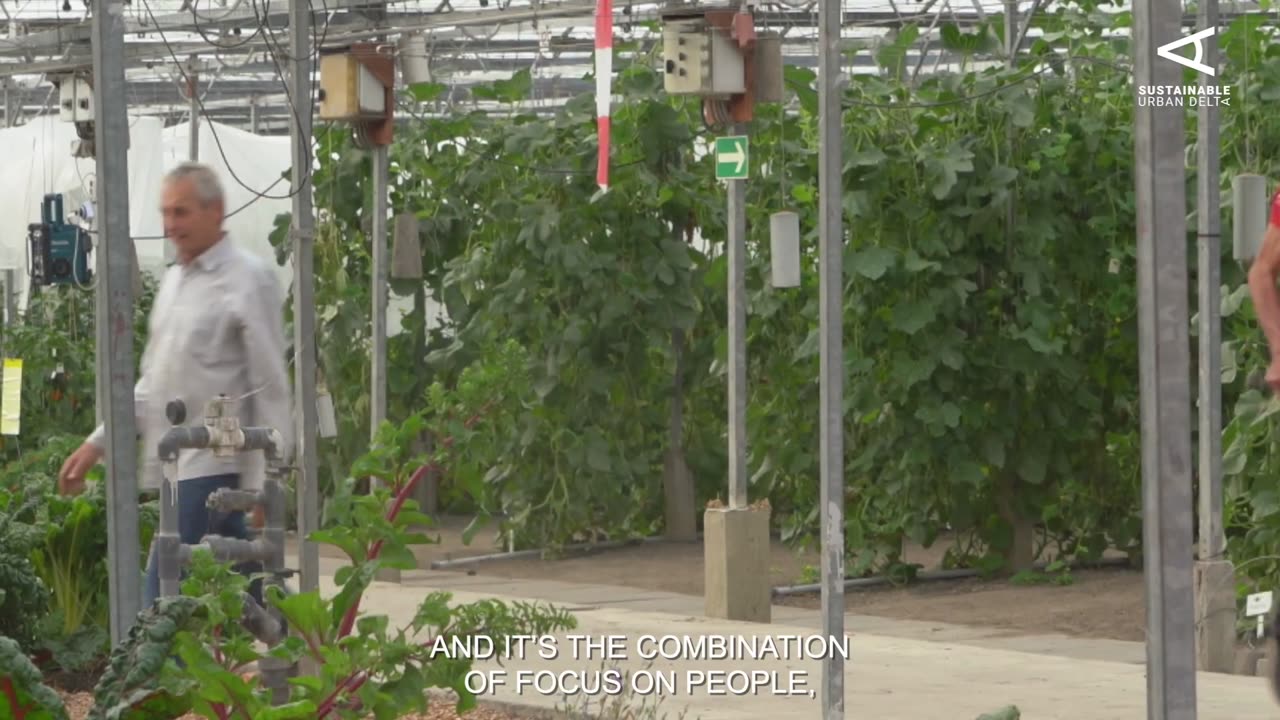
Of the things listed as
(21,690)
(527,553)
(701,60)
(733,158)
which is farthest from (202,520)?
(527,553)

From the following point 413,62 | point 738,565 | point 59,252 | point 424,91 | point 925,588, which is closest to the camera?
point 738,565

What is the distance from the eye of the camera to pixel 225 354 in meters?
5.52

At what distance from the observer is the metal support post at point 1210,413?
7426 millimetres

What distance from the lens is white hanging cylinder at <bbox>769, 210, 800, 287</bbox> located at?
8.08 m

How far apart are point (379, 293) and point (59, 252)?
3.84 metres

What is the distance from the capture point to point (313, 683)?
4.56 m

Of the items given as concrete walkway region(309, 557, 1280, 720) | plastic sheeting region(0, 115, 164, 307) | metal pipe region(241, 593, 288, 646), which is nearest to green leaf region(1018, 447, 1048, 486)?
concrete walkway region(309, 557, 1280, 720)

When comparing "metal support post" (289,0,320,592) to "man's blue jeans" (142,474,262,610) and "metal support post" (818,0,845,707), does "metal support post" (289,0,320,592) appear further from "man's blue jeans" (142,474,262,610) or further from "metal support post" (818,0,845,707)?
"metal support post" (818,0,845,707)

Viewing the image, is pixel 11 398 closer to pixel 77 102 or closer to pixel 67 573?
pixel 67 573

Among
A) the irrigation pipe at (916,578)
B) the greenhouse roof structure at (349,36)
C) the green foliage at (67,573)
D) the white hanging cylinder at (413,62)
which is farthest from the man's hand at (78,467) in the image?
the white hanging cylinder at (413,62)

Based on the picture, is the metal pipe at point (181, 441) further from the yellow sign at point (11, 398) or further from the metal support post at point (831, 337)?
the yellow sign at point (11, 398)

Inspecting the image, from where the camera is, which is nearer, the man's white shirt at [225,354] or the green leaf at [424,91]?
the man's white shirt at [225,354]

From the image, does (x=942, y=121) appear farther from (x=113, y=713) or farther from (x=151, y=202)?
(x=151, y=202)

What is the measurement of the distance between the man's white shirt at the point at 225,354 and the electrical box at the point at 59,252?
8409mm
